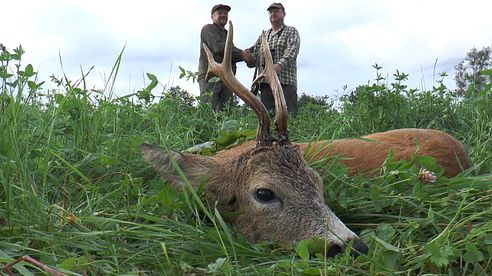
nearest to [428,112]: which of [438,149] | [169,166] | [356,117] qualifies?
[356,117]

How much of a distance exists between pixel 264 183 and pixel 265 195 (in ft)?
0.20

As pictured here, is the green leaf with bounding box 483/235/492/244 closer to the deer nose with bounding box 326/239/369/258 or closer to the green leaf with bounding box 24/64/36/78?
the deer nose with bounding box 326/239/369/258

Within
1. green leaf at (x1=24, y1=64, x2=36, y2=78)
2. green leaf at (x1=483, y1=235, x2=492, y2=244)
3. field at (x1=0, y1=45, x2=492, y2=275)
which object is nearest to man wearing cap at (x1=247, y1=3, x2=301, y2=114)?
field at (x1=0, y1=45, x2=492, y2=275)

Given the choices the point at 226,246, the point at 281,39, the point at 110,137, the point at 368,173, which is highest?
the point at 281,39

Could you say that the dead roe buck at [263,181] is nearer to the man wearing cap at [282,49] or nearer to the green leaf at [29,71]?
the green leaf at [29,71]

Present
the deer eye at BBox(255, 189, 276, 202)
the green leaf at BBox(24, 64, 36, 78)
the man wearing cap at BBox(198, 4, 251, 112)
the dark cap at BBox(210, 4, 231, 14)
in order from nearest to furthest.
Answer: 1. the deer eye at BBox(255, 189, 276, 202)
2. the green leaf at BBox(24, 64, 36, 78)
3. the man wearing cap at BBox(198, 4, 251, 112)
4. the dark cap at BBox(210, 4, 231, 14)

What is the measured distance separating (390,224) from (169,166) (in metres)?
1.14

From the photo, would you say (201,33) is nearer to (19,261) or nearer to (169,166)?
(169,166)

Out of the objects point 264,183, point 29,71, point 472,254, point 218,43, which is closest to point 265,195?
point 264,183

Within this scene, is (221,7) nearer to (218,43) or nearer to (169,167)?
(218,43)

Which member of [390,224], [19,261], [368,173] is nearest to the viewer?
[19,261]

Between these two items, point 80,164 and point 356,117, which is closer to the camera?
point 80,164

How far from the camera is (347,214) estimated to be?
3543mm

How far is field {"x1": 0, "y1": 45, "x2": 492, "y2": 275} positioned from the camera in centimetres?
271
